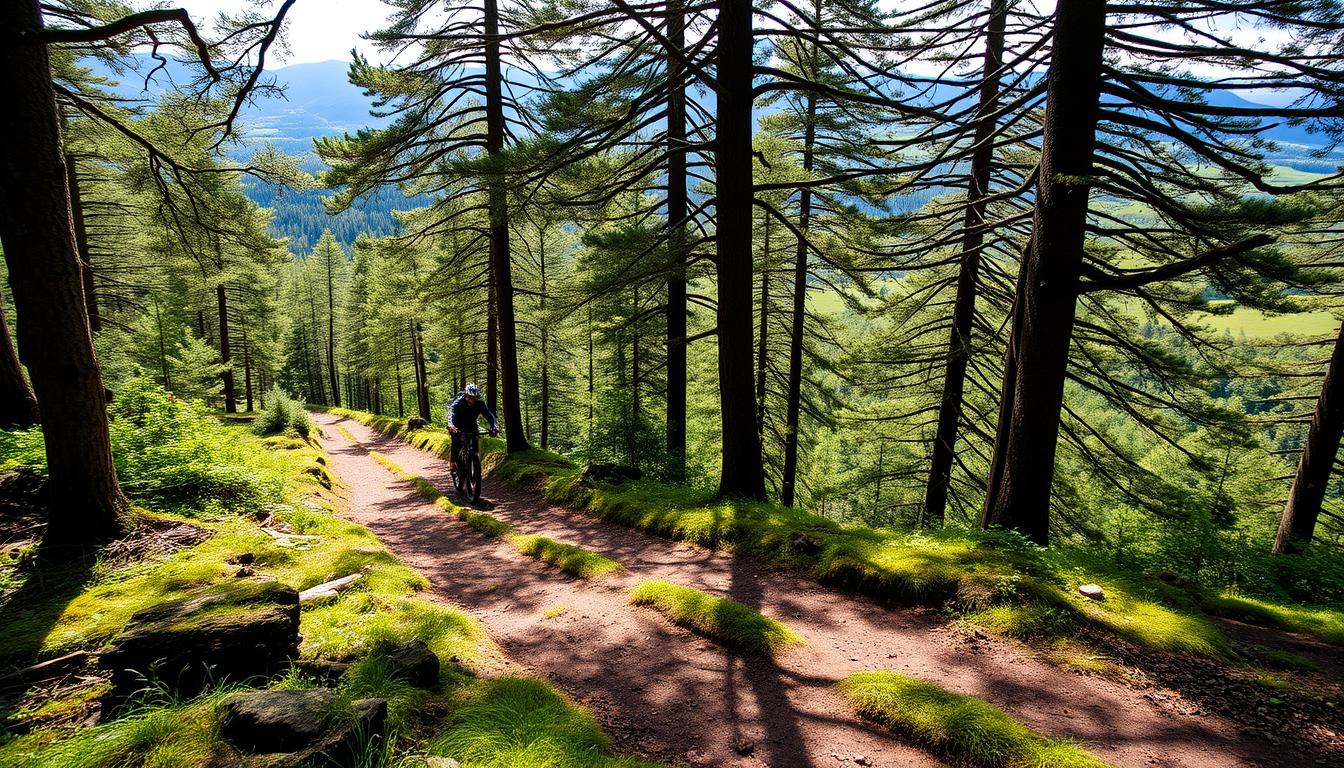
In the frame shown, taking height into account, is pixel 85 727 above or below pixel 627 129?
below

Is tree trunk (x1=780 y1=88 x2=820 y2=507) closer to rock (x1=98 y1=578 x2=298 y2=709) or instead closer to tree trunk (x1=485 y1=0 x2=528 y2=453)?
tree trunk (x1=485 y1=0 x2=528 y2=453)

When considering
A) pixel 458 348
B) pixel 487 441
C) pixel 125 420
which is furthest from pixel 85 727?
pixel 458 348

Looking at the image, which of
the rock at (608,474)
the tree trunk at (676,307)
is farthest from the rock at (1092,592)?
the rock at (608,474)

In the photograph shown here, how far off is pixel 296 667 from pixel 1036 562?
6.45 m

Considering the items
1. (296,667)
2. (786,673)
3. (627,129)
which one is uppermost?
(627,129)

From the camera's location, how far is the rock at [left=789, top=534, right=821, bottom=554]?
6449 millimetres

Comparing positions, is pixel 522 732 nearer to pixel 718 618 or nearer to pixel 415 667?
pixel 415 667

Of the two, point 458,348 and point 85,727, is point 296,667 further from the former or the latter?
point 458,348

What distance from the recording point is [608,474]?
35.7 ft

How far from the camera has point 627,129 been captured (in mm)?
8352

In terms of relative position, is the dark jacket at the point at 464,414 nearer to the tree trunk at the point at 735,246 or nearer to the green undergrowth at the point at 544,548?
the green undergrowth at the point at 544,548

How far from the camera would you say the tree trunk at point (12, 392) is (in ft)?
23.0

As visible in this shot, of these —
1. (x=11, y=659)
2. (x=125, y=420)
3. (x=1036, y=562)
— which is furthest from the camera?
(x=125, y=420)

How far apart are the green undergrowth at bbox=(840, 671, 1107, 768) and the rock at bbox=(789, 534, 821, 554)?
2453 millimetres
